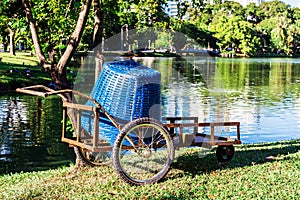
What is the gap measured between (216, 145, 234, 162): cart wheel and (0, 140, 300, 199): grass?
0.41 ft

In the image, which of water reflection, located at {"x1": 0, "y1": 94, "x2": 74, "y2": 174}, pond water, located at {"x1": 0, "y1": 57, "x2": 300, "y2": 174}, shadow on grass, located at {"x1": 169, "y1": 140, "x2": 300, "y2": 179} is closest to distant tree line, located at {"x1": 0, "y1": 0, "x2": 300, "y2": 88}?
shadow on grass, located at {"x1": 169, "y1": 140, "x2": 300, "y2": 179}

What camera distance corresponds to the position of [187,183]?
632cm

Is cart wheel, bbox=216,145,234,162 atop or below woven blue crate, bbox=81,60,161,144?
below

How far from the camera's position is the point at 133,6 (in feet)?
36.8

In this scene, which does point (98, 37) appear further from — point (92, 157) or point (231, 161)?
point (231, 161)

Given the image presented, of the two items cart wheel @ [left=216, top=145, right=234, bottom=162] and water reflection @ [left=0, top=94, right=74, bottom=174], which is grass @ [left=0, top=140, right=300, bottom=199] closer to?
cart wheel @ [left=216, top=145, right=234, bottom=162]

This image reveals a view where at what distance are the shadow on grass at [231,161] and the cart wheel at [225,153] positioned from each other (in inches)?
3.3

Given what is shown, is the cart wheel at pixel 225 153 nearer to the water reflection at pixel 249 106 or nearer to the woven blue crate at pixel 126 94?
the woven blue crate at pixel 126 94

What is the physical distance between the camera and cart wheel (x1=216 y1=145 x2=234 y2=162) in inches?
299

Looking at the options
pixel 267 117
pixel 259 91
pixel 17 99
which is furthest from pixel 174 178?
pixel 259 91

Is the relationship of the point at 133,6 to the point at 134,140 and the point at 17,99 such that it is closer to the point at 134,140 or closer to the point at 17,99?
the point at 134,140

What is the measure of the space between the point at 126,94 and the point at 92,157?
2149 mm

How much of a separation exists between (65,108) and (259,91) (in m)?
25.9

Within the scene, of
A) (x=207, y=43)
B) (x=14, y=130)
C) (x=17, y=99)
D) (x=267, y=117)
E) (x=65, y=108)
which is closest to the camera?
(x=65, y=108)
